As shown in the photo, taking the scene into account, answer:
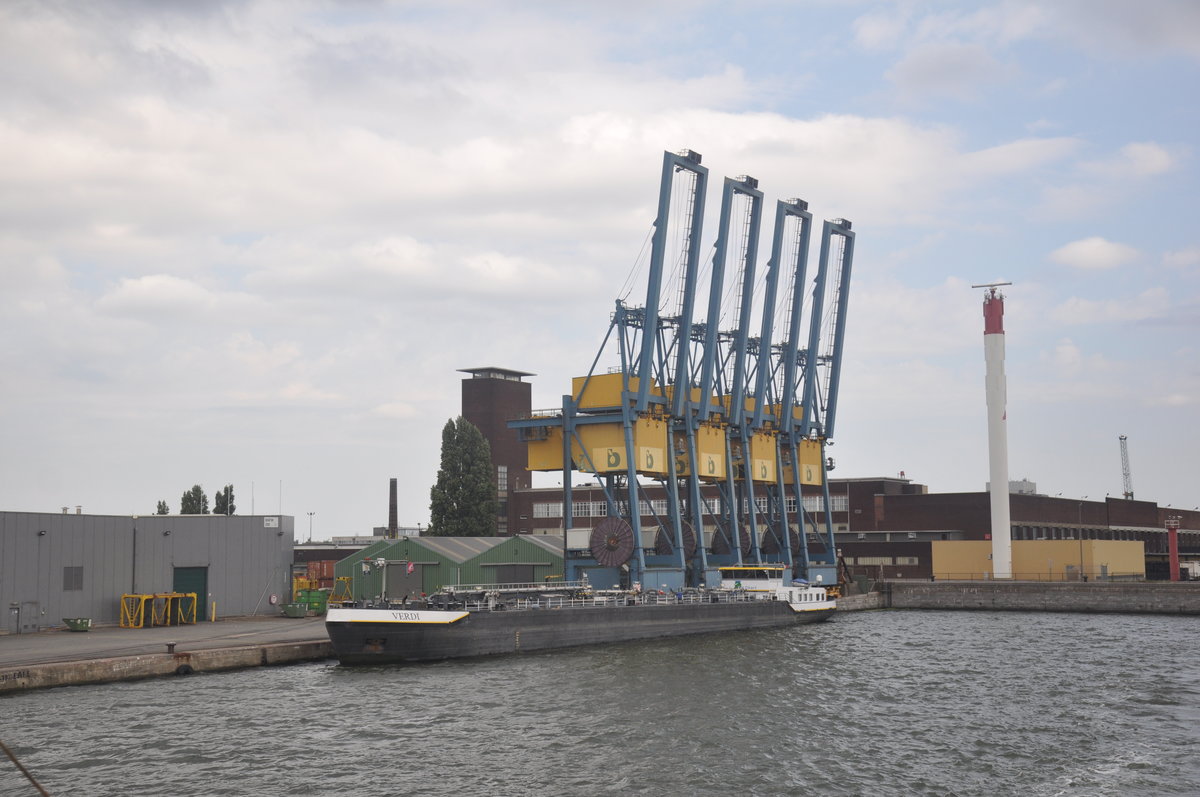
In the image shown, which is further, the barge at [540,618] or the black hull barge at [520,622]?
the barge at [540,618]

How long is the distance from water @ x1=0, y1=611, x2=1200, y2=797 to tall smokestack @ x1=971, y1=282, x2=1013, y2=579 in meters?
46.7

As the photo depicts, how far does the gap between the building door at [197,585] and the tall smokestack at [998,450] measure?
67597mm

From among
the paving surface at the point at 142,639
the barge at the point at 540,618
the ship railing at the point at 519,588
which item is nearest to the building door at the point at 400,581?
the ship railing at the point at 519,588

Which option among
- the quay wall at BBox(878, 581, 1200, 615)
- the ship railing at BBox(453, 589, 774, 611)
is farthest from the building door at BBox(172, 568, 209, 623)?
the quay wall at BBox(878, 581, 1200, 615)

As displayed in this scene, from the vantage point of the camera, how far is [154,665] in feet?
136

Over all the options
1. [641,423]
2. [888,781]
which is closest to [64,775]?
[888,781]

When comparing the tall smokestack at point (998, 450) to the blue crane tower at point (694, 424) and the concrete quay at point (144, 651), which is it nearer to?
the blue crane tower at point (694, 424)

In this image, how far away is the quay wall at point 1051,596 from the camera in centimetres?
8394

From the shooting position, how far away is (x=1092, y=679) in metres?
46.9

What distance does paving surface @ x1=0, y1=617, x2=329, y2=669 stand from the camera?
1657 inches

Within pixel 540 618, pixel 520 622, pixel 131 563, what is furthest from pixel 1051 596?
pixel 131 563

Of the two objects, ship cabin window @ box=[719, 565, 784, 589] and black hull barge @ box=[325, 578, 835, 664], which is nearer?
black hull barge @ box=[325, 578, 835, 664]

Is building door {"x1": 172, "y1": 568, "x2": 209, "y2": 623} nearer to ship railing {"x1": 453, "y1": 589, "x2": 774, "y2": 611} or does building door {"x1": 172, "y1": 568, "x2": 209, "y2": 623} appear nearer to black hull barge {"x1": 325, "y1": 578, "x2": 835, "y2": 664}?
black hull barge {"x1": 325, "y1": 578, "x2": 835, "y2": 664}

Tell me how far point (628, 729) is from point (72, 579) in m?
31.6
